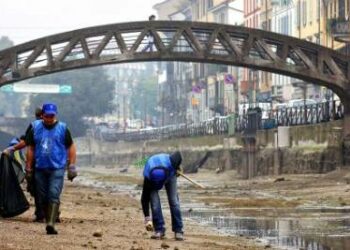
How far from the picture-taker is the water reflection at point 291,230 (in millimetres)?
16953

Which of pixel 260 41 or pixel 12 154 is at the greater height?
pixel 260 41

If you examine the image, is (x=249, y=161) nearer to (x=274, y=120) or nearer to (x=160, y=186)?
(x=274, y=120)

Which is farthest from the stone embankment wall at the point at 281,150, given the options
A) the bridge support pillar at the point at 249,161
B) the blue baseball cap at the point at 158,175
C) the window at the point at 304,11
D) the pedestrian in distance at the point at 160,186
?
the blue baseball cap at the point at 158,175

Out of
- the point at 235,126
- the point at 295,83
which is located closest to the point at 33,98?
the point at 295,83

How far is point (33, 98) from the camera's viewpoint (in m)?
172

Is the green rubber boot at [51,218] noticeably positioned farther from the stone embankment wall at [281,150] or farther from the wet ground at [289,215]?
the stone embankment wall at [281,150]

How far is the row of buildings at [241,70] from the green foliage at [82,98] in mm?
9217

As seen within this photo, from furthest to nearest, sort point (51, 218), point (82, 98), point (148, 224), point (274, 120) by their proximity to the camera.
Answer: point (82, 98), point (274, 120), point (148, 224), point (51, 218)

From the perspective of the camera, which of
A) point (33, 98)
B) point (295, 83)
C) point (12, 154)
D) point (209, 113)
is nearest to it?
point (12, 154)

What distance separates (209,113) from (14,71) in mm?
81553

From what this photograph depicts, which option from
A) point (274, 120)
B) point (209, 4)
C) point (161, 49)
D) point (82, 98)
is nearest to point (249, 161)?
point (274, 120)

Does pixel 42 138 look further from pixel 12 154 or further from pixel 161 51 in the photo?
pixel 161 51

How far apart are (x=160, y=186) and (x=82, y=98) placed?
14701 centimetres

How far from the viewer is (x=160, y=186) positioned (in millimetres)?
16641
